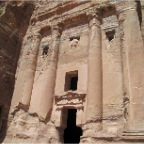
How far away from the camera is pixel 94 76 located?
32.1 feet

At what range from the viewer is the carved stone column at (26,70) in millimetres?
11328

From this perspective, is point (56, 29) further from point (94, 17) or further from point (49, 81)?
point (49, 81)

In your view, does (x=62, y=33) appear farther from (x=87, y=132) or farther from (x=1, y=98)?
(x=87, y=132)

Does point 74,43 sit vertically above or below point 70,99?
above

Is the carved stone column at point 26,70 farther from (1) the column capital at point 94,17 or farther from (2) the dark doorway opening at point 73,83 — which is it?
(1) the column capital at point 94,17

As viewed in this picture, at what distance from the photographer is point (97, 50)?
410 inches

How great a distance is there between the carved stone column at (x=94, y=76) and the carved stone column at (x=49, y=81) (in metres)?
1.96

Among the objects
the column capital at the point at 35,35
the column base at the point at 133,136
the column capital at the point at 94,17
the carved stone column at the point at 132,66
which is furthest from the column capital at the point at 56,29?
the column base at the point at 133,136

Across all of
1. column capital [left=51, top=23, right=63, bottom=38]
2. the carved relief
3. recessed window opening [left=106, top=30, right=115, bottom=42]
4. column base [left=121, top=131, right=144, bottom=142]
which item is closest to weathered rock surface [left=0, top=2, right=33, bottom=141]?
column capital [left=51, top=23, right=63, bottom=38]

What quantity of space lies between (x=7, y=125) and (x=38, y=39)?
16.2 ft

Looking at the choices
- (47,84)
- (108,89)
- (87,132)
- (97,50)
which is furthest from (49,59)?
(87,132)

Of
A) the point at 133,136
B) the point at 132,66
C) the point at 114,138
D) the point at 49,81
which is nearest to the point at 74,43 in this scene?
the point at 49,81

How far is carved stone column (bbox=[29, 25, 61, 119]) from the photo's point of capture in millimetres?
10344

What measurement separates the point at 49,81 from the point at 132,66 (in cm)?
400
